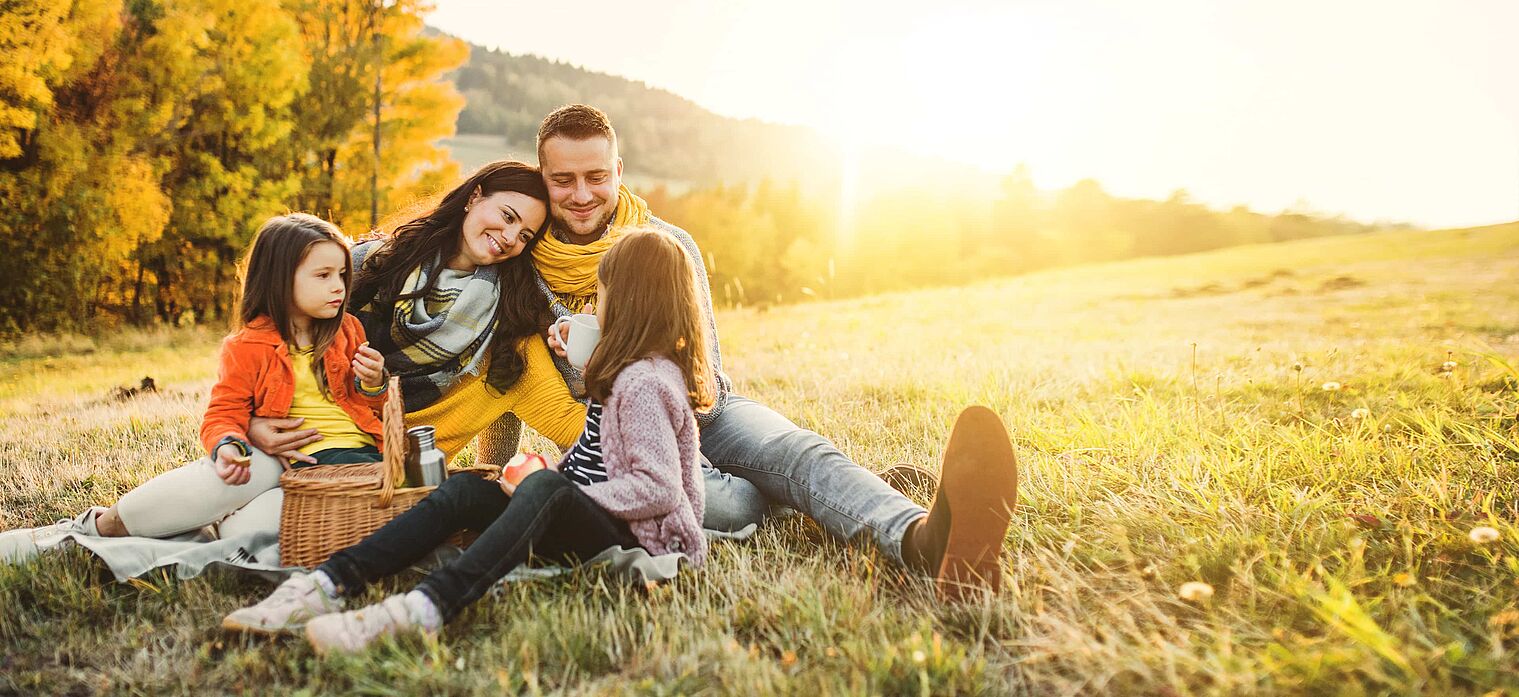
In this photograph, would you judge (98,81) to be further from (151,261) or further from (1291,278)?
(1291,278)

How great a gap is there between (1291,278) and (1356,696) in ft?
69.7

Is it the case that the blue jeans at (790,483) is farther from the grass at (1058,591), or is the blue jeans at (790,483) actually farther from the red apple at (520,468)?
the red apple at (520,468)

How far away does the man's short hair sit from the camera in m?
3.31

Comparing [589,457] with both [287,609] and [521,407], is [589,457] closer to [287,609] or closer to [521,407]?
[287,609]

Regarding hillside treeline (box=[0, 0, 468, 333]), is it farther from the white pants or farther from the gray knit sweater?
the gray knit sweater

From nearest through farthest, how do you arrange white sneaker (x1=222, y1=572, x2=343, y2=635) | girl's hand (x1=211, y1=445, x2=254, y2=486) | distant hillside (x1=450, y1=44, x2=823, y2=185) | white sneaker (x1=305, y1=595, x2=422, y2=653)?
white sneaker (x1=305, y1=595, x2=422, y2=653) → white sneaker (x1=222, y1=572, x2=343, y2=635) → girl's hand (x1=211, y1=445, x2=254, y2=486) → distant hillside (x1=450, y1=44, x2=823, y2=185)

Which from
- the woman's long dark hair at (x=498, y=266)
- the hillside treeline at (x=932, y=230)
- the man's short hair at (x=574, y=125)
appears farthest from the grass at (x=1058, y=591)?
the hillside treeline at (x=932, y=230)

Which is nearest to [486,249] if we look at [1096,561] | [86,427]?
[1096,561]

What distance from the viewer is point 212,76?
50.3 feet

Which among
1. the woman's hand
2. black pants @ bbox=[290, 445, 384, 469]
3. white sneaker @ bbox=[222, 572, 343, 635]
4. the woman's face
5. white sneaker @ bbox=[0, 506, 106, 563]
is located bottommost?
white sneaker @ bbox=[0, 506, 106, 563]

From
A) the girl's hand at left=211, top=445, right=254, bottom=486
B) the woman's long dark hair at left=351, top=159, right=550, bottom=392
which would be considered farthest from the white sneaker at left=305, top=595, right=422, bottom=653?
the woman's long dark hair at left=351, top=159, right=550, bottom=392

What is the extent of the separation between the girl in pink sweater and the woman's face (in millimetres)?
921

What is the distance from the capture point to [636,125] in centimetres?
5700

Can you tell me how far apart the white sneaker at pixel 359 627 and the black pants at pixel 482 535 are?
8 cm
